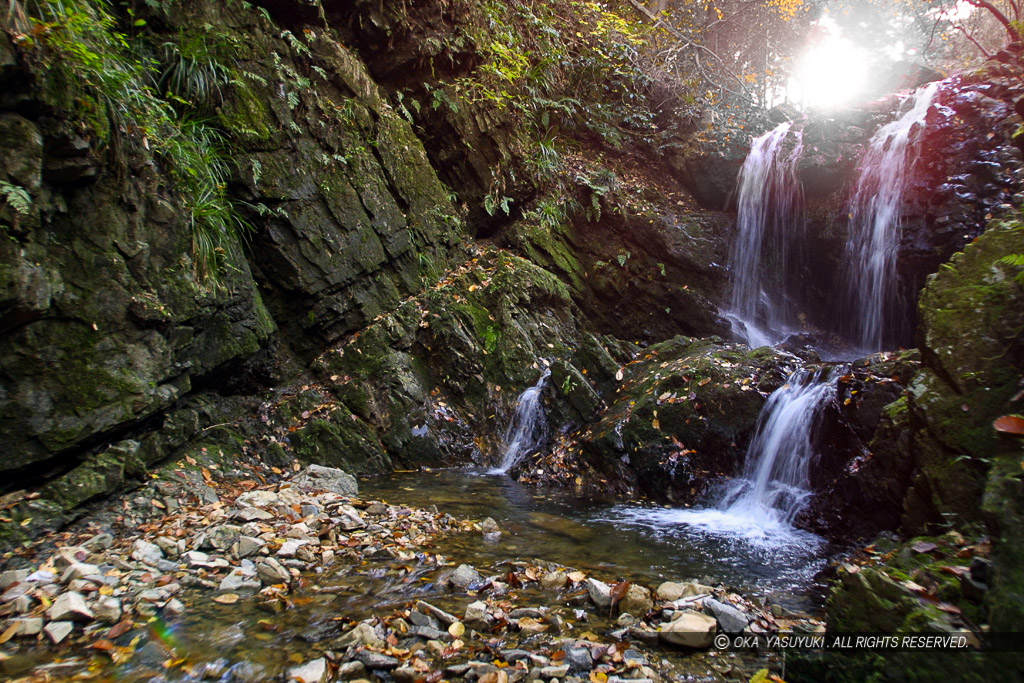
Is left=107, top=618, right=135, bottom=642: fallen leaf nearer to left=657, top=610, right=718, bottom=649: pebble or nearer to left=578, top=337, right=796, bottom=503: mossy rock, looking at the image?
left=657, top=610, right=718, bottom=649: pebble

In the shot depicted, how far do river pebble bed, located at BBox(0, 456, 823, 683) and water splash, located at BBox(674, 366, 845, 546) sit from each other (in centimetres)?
192

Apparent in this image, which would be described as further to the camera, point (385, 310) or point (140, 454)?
point (385, 310)

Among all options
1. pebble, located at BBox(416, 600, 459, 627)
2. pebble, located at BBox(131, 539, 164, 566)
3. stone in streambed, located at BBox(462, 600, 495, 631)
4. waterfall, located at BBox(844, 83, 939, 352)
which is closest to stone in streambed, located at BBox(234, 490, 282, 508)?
pebble, located at BBox(131, 539, 164, 566)

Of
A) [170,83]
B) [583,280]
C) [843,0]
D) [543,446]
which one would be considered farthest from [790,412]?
[843,0]

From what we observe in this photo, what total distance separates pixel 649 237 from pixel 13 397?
33.5ft

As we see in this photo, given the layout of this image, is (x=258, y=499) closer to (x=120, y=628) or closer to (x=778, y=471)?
(x=120, y=628)

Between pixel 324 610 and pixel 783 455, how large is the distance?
514cm

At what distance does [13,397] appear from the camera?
11.8 ft

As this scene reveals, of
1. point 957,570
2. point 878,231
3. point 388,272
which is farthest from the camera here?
point 878,231

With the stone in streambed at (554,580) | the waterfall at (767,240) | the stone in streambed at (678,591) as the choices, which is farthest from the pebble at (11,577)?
the waterfall at (767,240)

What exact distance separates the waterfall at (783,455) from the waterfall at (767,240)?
4191 millimetres

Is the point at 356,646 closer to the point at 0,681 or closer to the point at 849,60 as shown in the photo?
the point at 0,681

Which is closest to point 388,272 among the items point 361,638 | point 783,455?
point 783,455

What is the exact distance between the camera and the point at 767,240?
1116cm
